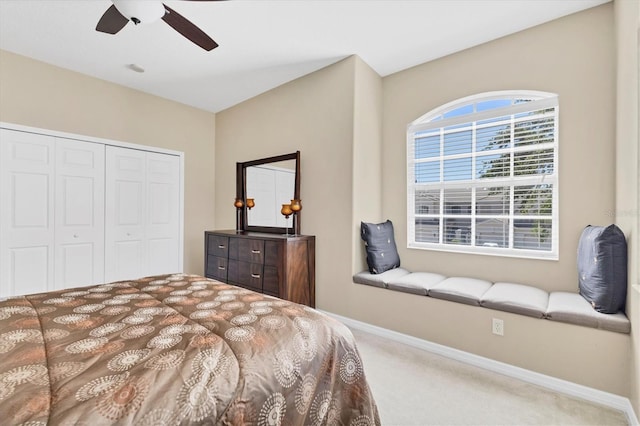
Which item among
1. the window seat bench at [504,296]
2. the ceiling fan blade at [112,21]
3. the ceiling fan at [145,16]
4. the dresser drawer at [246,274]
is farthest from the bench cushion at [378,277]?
the ceiling fan blade at [112,21]

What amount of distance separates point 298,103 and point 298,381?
10.2 ft

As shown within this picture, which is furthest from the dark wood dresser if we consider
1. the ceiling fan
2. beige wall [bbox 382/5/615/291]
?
the ceiling fan

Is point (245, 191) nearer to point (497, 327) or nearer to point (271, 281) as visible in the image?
point (271, 281)

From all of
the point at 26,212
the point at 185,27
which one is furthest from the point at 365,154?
the point at 26,212

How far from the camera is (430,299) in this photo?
2543 mm

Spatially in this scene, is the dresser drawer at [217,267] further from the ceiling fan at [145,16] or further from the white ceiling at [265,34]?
the ceiling fan at [145,16]

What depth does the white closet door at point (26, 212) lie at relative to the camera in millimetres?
2820

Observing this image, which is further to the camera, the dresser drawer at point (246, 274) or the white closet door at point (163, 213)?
the white closet door at point (163, 213)

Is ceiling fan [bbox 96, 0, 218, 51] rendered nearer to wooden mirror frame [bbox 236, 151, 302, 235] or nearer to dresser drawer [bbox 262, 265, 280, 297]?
wooden mirror frame [bbox 236, 151, 302, 235]

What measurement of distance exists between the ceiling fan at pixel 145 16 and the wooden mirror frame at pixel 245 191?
1.59m

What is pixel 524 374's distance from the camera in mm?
2094

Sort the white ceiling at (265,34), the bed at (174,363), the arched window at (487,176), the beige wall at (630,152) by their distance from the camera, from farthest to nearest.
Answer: the arched window at (487,176), the white ceiling at (265,34), the beige wall at (630,152), the bed at (174,363)

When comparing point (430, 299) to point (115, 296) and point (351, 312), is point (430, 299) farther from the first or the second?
point (115, 296)

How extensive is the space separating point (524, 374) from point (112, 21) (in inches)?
146
